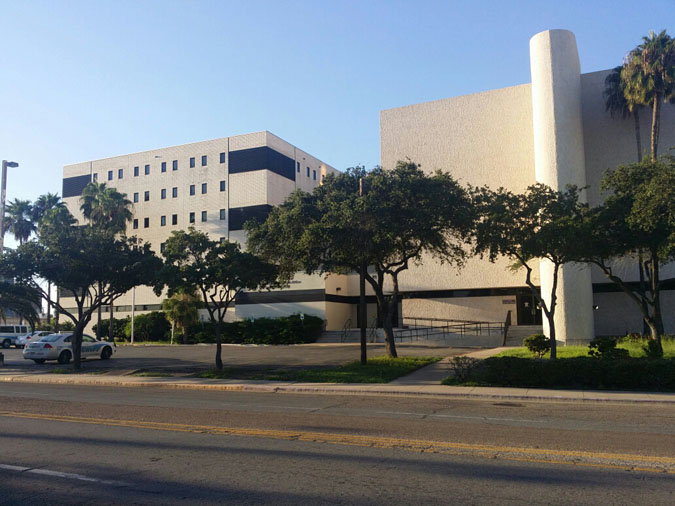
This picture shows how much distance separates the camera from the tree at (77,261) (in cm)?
2397

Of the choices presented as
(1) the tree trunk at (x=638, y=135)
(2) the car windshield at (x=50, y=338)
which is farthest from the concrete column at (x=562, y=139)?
(2) the car windshield at (x=50, y=338)

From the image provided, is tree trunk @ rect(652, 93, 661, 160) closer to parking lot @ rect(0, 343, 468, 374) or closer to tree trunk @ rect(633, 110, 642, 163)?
tree trunk @ rect(633, 110, 642, 163)

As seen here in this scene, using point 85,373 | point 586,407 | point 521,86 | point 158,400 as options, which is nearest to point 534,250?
point 586,407

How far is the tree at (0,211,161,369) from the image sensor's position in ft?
78.6

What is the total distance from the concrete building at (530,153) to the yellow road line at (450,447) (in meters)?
27.3

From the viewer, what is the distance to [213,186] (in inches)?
2141

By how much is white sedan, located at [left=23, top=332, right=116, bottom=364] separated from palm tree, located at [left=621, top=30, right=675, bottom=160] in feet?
110

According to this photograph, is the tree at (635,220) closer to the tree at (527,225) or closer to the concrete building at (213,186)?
the tree at (527,225)

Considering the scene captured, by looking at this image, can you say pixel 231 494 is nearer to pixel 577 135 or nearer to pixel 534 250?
pixel 534 250

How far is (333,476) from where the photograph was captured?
6.65 metres

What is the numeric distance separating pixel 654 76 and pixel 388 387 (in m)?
27.6

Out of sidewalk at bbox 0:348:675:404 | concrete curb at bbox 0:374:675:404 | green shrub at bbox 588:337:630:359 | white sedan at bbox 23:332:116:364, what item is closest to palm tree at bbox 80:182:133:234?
white sedan at bbox 23:332:116:364

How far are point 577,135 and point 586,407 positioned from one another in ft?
87.1

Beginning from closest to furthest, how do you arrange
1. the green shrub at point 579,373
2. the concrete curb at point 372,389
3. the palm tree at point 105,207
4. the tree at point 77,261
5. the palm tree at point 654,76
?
the concrete curb at point 372,389, the green shrub at point 579,373, the tree at point 77,261, the palm tree at point 654,76, the palm tree at point 105,207
